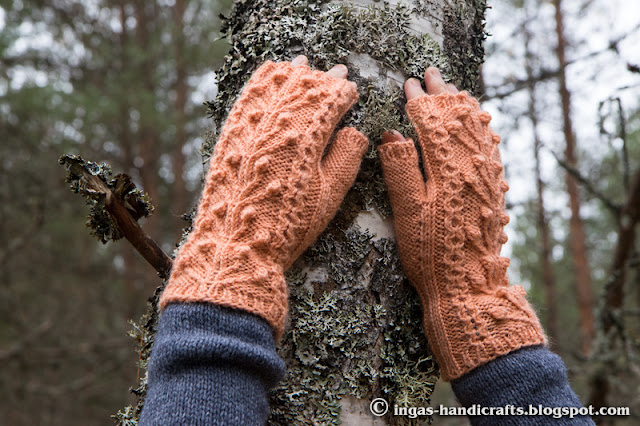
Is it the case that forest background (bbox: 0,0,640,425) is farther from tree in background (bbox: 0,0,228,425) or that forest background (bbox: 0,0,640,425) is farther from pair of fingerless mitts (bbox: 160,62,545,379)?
pair of fingerless mitts (bbox: 160,62,545,379)

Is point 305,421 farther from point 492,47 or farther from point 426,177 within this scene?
point 492,47

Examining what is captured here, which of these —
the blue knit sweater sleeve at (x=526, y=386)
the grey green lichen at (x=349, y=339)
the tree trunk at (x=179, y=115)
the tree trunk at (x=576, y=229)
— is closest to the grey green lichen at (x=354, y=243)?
the grey green lichen at (x=349, y=339)

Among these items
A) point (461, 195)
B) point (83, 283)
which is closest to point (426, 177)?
point (461, 195)

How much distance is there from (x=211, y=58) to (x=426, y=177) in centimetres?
553

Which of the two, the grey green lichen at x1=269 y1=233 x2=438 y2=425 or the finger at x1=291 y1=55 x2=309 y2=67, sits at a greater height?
the finger at x1=291 y1=55 x2=309 y2=67

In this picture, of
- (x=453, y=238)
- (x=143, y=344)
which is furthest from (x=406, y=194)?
(x=143, y=344)

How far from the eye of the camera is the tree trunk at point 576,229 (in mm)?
6930

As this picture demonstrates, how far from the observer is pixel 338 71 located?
1244mm

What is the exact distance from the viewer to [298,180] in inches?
43.9

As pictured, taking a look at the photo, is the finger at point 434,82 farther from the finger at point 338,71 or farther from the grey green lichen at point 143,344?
the grey green lichen at point 143,344

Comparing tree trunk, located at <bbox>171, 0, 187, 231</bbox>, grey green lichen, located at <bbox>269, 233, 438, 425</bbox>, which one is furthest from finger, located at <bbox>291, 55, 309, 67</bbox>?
tree trunk, located at <bbox>171, 0, 187, 231</bbox>

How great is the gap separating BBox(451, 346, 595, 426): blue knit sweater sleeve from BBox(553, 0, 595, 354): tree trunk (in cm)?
614

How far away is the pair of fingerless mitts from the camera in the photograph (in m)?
1.06

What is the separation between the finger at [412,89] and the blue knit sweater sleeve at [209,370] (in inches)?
29.3
